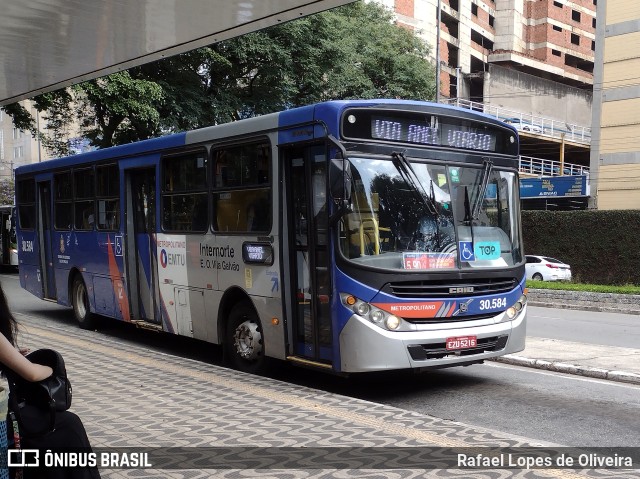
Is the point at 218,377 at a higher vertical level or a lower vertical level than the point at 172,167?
lower

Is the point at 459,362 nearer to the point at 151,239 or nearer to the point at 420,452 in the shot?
the point at 420,452

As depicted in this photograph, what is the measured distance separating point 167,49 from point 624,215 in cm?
2184

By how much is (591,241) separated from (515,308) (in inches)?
796

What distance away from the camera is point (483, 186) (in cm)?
788

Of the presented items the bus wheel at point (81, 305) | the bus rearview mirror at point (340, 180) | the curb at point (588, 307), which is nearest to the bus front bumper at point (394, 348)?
the bus rearview mirror at point (340, 180)

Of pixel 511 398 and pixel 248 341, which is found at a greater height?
pixel 248 341

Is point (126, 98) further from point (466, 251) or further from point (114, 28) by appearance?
point (466, 251)

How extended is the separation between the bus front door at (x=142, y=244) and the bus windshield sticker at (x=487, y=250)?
522 centimetres

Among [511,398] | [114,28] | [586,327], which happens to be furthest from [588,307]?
[114,28]

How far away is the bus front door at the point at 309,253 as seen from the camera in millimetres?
7492

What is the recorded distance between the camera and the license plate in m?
7.33

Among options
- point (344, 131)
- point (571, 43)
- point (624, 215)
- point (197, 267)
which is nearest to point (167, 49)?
point (344, 131)

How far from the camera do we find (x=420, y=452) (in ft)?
16.4

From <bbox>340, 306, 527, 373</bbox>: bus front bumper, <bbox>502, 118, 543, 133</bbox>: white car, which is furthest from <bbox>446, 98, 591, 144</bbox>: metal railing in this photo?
<bbox>340, 306, 527, 373</bbox>: bus front bumper
